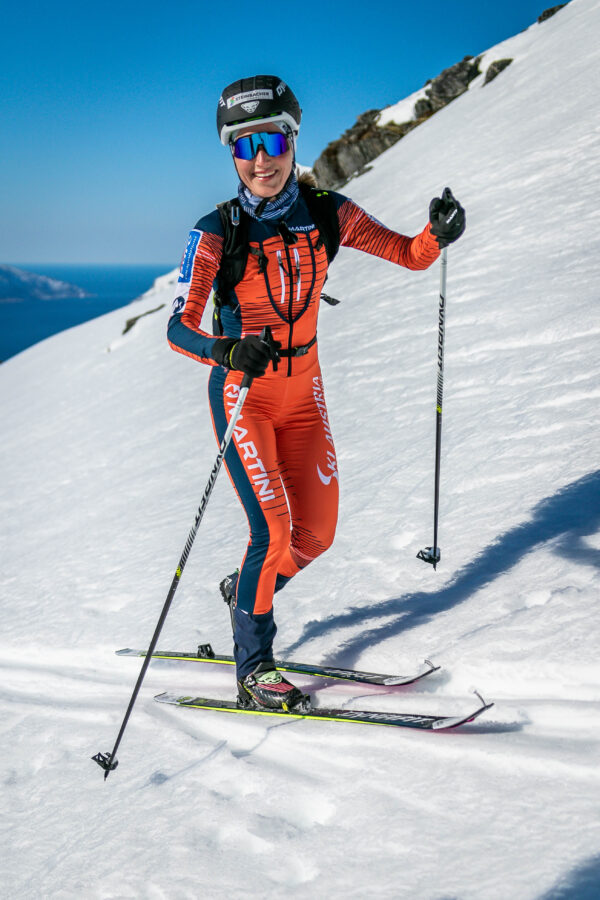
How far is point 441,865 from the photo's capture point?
221cm

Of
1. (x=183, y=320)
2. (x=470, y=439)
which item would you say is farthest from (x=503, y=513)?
(x=183, y=320)

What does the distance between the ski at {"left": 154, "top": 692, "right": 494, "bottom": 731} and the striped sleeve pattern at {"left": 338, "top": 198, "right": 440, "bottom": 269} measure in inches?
96.8

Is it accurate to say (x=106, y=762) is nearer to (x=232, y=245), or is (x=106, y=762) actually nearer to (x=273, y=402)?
(x=273, y=402)

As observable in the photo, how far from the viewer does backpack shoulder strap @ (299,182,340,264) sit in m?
3.61

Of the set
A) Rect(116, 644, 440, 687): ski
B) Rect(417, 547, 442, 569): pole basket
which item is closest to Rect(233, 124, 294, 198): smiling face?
Rect(417, 547, 442, 569): pole basket

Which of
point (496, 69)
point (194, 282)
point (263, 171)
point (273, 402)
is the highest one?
point (496, 69)

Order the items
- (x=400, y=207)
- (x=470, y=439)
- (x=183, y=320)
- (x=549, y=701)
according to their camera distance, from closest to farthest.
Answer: (x=549, y=701) → (x=183, y=320) → (x=470, y=439) → (x=400, y=207)

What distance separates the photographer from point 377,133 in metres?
37.2

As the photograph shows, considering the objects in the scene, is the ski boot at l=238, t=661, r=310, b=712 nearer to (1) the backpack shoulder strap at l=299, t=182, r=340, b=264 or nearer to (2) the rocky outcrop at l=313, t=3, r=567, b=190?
(1) the backpack shoulder strap at l=299, t=182, r=340, b=264

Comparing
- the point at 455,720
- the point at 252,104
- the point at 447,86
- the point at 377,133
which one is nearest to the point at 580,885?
the point at 455,720

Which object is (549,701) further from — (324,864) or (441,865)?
(324,864)

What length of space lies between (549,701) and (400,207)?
16912mm

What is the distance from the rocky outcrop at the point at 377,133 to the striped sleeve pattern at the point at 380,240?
110ft

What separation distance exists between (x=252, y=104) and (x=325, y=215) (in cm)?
68
